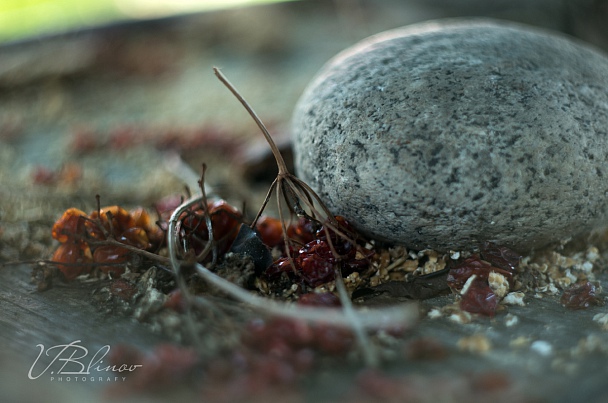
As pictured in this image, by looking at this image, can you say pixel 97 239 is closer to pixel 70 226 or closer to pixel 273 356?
pixel 70 226

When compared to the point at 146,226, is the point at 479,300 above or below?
below

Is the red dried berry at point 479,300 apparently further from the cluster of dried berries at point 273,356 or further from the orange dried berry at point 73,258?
the orange dried berry at point 73,258

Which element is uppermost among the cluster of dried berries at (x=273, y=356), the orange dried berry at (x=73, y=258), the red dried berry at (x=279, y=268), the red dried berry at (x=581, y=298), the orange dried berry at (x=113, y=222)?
the orange dried berry at (x=113, y=222)

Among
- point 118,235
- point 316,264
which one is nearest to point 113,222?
point 118,235

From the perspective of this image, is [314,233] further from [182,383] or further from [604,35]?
[604,35]

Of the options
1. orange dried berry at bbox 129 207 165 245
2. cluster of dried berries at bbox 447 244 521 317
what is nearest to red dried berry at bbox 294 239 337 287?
cluster of dried berries at bbox 447 244 521 317

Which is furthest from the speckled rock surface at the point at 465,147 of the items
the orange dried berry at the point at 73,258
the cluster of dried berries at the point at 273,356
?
the orange dried berry at the point at 73,258

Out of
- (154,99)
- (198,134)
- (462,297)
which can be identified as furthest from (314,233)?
(154,99)
